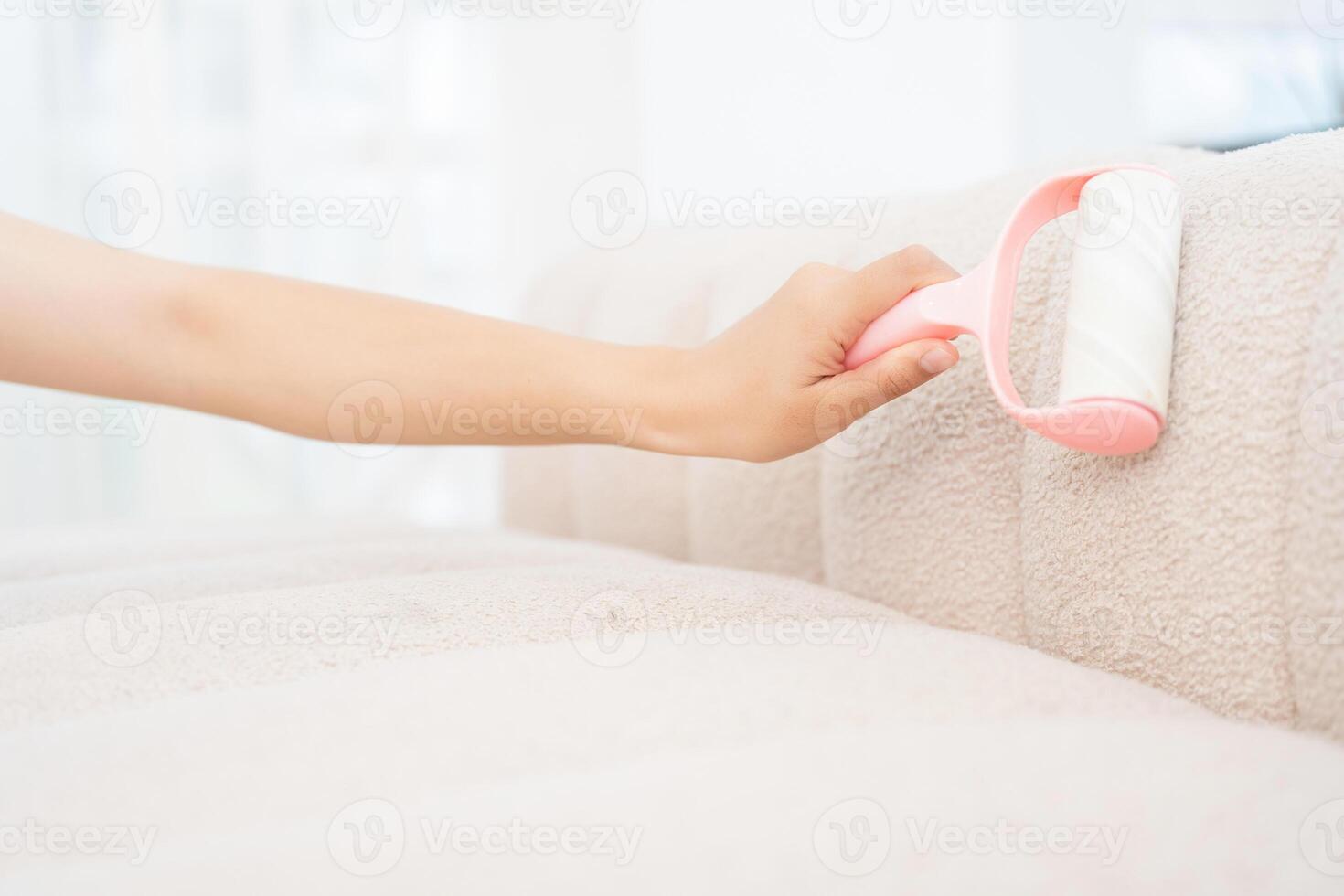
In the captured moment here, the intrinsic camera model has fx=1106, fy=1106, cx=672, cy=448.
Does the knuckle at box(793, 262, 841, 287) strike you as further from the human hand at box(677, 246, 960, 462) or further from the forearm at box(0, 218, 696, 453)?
the forearm at box(0, 218, 696, 453)

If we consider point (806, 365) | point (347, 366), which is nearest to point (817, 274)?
point (806, 365)

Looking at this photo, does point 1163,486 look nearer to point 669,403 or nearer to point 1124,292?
point 1124,292

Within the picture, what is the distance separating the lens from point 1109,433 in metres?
0.45

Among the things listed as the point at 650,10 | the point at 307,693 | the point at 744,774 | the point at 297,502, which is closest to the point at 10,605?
the point at 307,693

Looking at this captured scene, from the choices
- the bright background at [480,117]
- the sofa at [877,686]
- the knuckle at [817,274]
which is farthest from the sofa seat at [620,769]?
the bright background at [480,117]

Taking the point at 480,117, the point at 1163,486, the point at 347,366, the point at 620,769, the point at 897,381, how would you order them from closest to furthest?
1. the point at 620,769
2. the point at 1163,486
3. the point at 897,381
4. the point at 347,366
5. the point at 480,117

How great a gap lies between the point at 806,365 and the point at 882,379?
0.06 metres

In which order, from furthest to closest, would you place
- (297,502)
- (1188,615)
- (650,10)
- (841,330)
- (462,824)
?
(650,10)
(297,502)
(841,330)
(1188,615)
(462,824)

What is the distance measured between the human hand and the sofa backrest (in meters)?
0.04

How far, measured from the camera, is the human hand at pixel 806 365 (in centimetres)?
55

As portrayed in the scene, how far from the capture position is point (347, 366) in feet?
2.17

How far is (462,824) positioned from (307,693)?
0.10 metres

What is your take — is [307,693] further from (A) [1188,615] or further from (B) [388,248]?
(B) [388,248]

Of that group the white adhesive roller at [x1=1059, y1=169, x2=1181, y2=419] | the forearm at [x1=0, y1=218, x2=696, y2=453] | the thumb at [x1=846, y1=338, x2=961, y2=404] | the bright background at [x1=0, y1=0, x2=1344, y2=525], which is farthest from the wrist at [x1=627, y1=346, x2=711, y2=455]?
the bright background at [x1=0, y1=0, x2=1344, y2=525]
